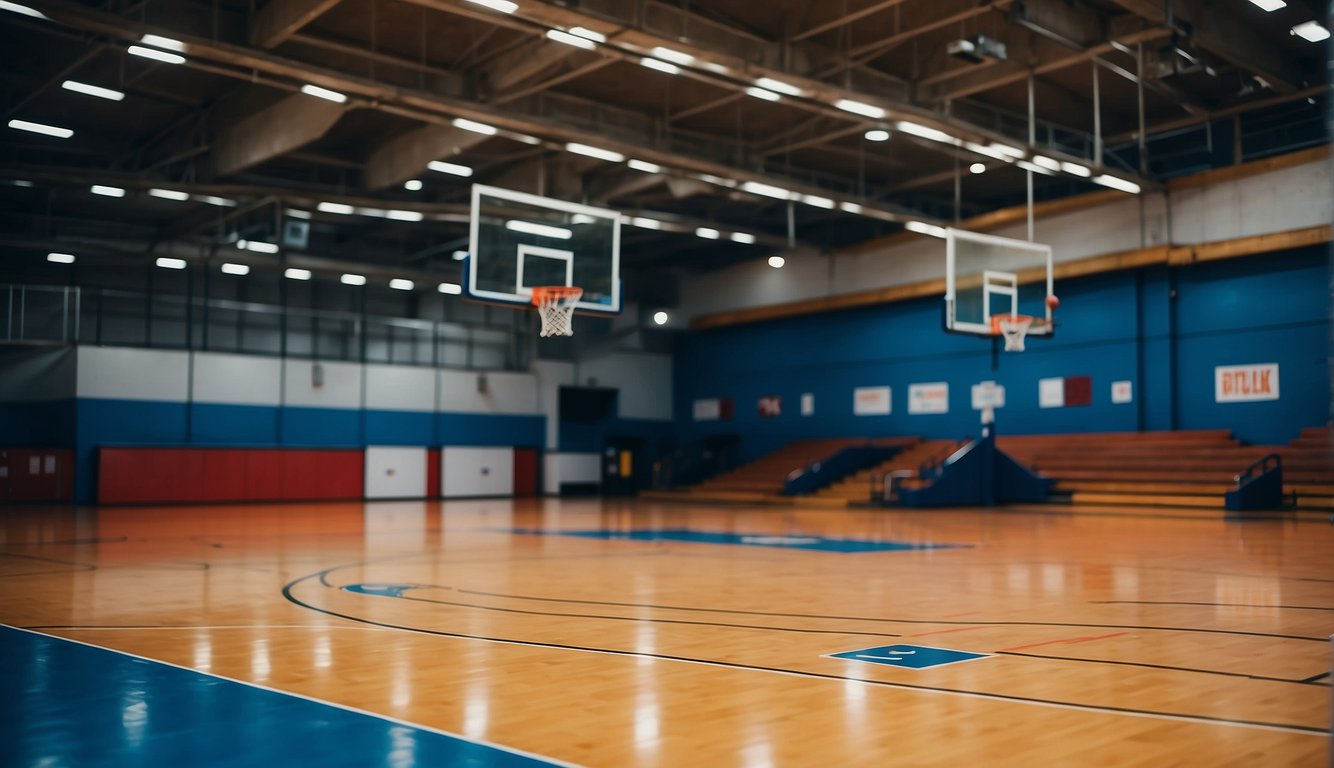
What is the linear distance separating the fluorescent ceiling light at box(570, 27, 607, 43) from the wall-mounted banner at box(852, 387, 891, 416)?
59.9ft

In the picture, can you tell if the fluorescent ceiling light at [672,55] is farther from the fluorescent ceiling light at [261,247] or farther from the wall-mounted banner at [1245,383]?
the fluorescent ceiling light at [261,247]

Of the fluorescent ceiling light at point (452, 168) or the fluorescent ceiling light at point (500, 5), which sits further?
the fluorescent ceiling light at point (452, 168)

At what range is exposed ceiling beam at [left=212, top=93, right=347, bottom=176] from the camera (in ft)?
60.8

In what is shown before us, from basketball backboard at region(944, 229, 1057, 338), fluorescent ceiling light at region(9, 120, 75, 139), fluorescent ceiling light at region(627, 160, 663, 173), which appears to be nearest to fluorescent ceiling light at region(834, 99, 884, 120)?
fluorescent ceiling light at region(627, 160, 663, 173)

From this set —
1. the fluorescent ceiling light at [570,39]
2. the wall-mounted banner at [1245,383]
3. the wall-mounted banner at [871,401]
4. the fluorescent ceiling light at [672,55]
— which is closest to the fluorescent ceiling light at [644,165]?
the fluorescent ceiling light at [672,55]

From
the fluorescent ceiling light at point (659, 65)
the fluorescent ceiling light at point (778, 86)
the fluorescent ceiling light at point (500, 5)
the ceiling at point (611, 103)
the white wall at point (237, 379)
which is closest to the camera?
the fluorescent ceiling light at point (500, 5)

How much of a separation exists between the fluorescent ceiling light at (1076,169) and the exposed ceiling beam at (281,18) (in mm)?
12764

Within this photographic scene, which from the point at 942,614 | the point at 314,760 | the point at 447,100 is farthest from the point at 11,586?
the point at 447,100

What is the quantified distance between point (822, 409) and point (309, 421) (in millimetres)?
14345

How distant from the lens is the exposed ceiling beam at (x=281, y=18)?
1465cm

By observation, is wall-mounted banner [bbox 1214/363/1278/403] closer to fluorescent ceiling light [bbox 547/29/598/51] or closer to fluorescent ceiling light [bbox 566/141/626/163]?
fluorescent ceiling light [bbox 566/141/626/163]

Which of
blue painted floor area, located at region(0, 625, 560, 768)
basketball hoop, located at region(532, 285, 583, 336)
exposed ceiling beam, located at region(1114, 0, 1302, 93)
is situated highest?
exposed ceiling beam, located at region(1114, 0, 1302, 93)

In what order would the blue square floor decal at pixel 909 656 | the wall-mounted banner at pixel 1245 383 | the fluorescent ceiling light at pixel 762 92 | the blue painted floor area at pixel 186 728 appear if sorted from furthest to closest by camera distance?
the wall-mounted banner at pixel 1245 383, the fluorescent ceiling light at pixel 762 92, the blue square floor decal at pixel 909 656, the blue painted floor area at pixel 186 728

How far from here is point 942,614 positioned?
25.5 feet
